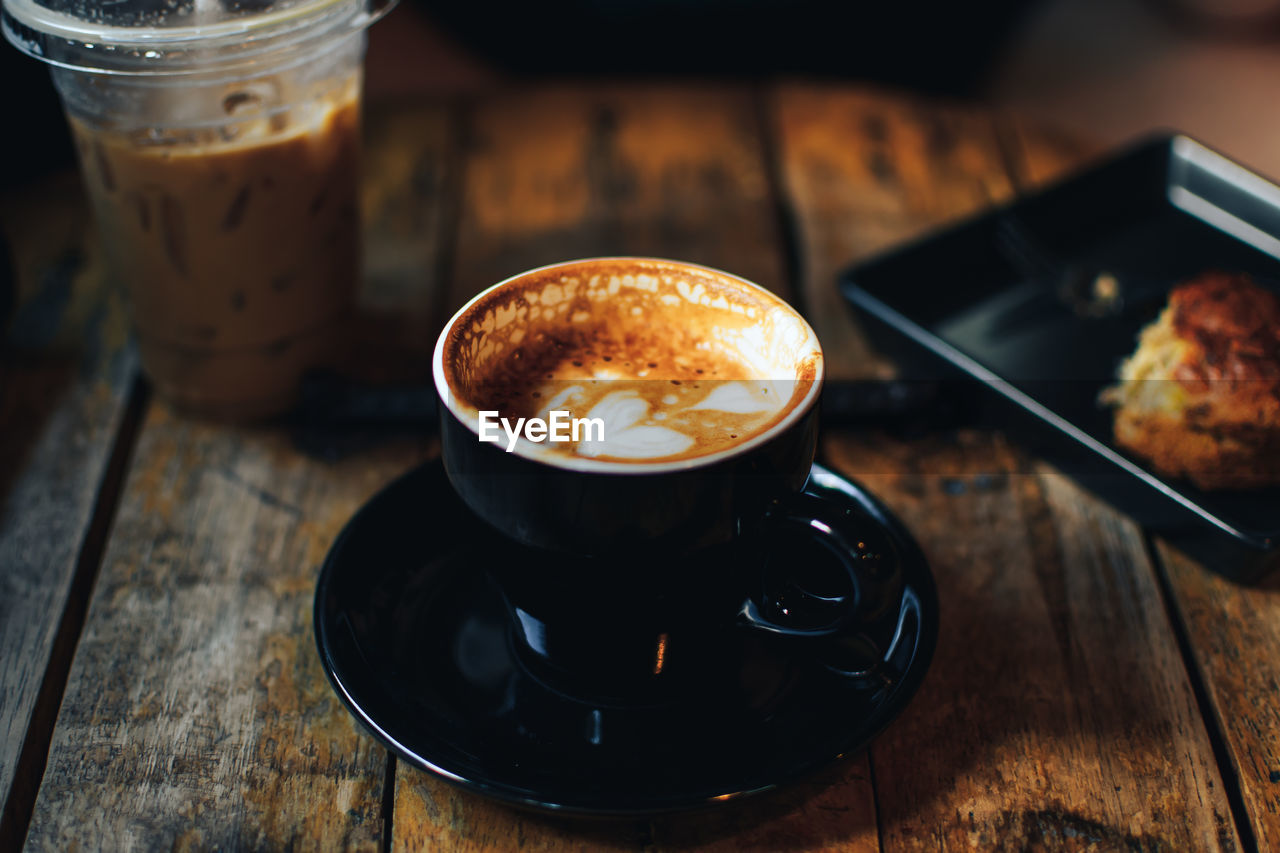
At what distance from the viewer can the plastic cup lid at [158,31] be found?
75cm

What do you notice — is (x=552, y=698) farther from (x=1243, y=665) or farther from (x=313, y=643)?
(x=1243, y=665)

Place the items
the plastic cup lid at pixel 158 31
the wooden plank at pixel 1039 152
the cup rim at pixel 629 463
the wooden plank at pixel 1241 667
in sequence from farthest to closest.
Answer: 1. the wooden plank at pixel 1039 152
2. the plastic cup lid at pixel 158 31
3. the wooden plank at pixel 1241 667
4. the cup rim at pixel 629 463

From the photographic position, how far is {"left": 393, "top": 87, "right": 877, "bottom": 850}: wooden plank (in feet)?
3.84

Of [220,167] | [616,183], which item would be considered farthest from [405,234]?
[220,167]

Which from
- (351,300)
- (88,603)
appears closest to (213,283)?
(351,300)

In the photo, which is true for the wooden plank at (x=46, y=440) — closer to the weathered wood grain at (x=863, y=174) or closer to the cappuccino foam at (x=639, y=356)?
the cappuccino foam at (x=639, y=356)

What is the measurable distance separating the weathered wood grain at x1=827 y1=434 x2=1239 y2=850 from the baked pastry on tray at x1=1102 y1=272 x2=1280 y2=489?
0.09 meters

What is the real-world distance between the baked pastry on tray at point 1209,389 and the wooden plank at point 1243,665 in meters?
0.10

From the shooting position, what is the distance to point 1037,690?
70 cm

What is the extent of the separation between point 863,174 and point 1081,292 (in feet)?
1.09

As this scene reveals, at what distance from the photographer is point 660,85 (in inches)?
58.3

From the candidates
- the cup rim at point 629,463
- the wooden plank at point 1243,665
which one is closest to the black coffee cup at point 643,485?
the cup rim at point 629,463

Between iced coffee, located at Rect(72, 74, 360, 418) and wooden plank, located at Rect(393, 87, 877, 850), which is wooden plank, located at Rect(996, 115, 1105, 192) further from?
iced coffee, located at Rect(72, 74, 360, 418)

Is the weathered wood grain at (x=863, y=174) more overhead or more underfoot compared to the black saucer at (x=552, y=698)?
more underfoot
